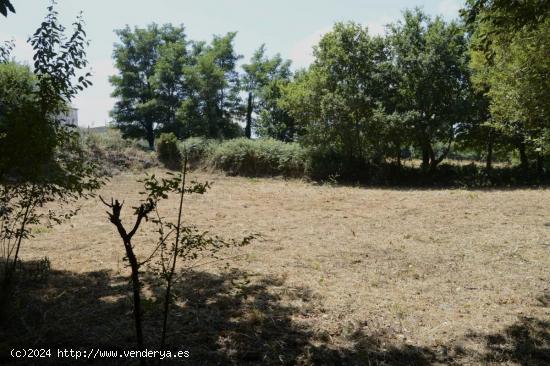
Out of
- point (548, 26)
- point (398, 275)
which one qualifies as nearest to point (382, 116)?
point (548, 26)

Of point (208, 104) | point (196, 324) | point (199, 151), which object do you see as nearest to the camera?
point (196, 324)

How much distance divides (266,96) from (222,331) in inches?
1253

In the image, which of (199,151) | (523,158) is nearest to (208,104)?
(199,151)

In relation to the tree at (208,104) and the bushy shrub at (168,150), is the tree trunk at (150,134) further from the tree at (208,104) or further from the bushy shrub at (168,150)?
the bushy shrub at (168,150)

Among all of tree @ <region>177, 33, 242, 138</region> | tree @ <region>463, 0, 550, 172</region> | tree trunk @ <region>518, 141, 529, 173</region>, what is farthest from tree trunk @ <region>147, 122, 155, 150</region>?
tree trunk @ <region>518, 141, 529, 173</region>

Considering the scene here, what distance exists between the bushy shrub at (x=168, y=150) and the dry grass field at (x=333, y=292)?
1133cm

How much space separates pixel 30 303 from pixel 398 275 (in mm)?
4648

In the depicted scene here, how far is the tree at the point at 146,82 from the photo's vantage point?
30203mm

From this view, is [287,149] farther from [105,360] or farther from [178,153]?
[105,360]

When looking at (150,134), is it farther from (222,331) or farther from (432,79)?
(222,331)

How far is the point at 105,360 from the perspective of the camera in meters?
3.42

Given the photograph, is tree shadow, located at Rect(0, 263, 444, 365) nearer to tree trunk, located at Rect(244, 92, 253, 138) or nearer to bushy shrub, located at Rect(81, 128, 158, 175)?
bushy shrub, located at Rect(81, 128, 158, 175)

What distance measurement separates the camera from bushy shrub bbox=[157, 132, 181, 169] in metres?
21.2

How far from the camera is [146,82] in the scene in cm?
3222
